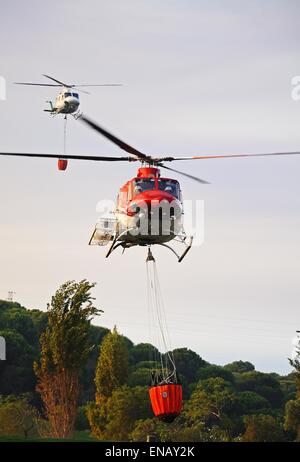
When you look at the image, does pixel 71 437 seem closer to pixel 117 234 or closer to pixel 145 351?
pixel 117 234

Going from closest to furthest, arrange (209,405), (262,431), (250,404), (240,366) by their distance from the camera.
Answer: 1. (262,431)
2. (209,405)
3. (250,404)
4. (240,366)

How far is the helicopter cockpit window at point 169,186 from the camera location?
2446 inches

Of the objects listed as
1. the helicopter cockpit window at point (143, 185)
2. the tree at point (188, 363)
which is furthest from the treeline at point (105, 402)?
the helicopter cockpit window at point (143, 185)

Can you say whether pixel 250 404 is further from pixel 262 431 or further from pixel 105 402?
pixel 105 402

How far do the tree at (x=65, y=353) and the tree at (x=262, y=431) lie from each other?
1651 cm

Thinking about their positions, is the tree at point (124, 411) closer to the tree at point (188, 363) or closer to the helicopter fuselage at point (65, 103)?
the helicopter fuselage at point (65, 103)

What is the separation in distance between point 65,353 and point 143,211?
3389 cm

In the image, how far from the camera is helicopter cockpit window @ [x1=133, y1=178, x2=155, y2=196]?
6219 cm

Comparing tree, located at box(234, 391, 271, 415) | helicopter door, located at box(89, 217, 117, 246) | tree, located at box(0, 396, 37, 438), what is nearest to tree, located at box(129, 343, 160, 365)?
tree, located at box(234, 391, 271, 415)

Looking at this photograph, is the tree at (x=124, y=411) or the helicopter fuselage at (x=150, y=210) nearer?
the helicopter fuselage at (x=150, y=210)

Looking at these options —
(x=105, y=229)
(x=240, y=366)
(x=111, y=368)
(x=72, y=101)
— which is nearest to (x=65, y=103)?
(x=72, y=101)

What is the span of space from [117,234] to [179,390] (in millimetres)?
8497

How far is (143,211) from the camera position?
61.3 m
